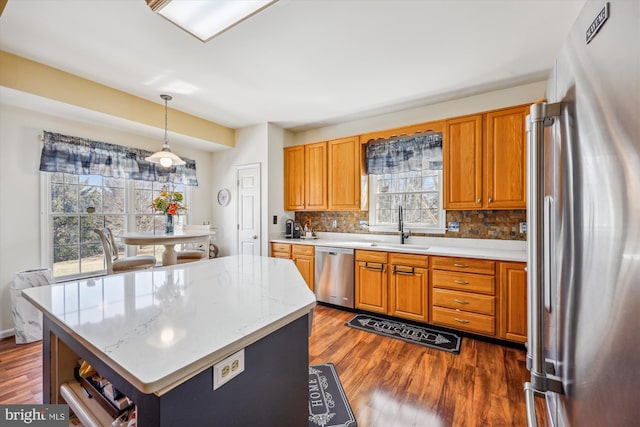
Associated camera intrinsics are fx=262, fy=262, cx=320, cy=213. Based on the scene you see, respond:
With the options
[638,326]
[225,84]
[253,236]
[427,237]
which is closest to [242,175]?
[253,236]

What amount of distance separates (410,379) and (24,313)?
3.75 metres

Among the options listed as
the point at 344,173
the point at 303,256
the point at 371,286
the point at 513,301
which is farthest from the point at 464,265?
the point at 303,256

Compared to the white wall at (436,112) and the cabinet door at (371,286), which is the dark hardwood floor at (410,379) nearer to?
the cabinet door at (371,286)

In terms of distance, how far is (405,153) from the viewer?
353 centimetres

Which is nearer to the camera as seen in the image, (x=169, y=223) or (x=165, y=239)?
(x=165, y=239)

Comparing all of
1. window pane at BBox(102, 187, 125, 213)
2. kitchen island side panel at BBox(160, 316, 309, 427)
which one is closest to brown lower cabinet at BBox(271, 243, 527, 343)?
kitchen island side panel at BBox(160, 316, 309, 427)

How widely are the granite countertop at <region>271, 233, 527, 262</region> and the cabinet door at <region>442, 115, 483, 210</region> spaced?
514mm

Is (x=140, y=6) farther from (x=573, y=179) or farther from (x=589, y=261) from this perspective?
(x=589, y=261)

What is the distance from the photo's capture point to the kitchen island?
681mm

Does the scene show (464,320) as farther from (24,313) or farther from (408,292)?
(24,313)

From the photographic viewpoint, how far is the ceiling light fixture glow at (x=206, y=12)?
1579 millimetres

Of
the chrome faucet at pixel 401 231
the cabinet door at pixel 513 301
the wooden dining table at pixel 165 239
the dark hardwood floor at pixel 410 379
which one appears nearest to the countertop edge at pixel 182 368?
the dark hardwood floor at pixel 410 379

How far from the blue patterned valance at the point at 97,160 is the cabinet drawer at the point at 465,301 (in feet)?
13.6

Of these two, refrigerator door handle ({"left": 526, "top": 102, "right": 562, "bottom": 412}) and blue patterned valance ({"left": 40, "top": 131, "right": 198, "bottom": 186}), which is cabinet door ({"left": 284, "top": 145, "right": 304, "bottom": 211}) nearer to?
blue patterned valance ({"left": 40, "top": 131, "right": 198, "bottom": 186})
